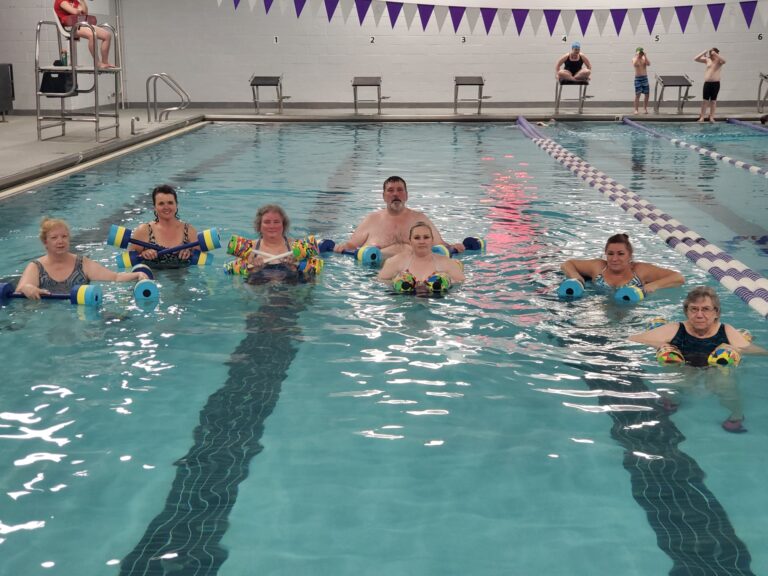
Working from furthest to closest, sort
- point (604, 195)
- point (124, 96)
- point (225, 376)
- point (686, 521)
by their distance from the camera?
point (124, 96), point (604, 195), point (225, 376), point (686, 521)

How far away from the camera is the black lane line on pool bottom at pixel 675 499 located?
2898 millimetres

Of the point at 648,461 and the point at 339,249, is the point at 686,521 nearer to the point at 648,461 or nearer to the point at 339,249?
the point at 648,461

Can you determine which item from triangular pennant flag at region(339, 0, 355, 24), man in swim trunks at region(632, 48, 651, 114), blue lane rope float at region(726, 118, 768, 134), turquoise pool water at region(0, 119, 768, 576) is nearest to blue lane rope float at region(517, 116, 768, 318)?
turquoise pool water at region(0, 119, 768, 576)

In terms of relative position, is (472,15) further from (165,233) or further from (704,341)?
(704,341)

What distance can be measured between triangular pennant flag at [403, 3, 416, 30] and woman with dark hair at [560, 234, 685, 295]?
15521 millimetres

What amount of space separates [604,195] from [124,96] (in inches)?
536

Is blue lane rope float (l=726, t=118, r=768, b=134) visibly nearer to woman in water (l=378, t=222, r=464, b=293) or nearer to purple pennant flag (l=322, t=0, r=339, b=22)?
purple pennant flag (l=322, t=0, r=339, b=22)

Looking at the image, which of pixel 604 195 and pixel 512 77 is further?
pixel 512 77

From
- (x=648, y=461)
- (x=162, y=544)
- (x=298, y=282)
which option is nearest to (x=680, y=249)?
(x=298, y=282)

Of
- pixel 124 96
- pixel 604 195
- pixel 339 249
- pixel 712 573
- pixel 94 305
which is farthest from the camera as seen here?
pixel 124 96

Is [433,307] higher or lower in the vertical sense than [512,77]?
lower

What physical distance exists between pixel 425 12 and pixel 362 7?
144 centimetres

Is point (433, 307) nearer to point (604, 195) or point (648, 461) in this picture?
point (648, 461)

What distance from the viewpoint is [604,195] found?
33.2 ft
